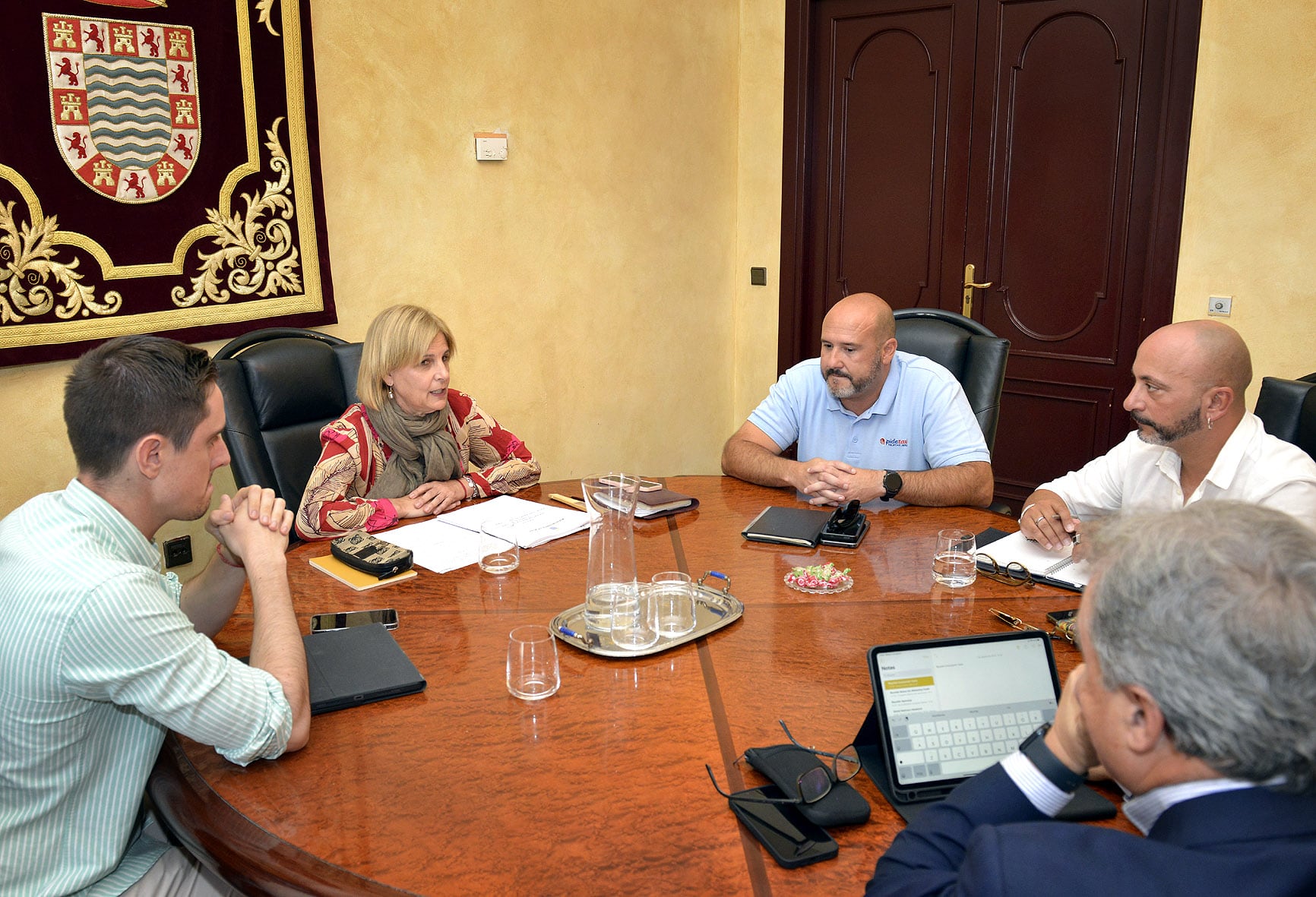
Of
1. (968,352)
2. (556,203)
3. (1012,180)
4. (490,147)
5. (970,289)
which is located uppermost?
(490,147)

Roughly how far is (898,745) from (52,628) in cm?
111

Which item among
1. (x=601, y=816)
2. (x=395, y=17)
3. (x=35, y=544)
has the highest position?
(x=395, y=17)

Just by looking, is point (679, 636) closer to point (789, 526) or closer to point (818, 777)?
point (818, 777)

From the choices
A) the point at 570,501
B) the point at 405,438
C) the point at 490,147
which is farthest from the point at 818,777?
the point at 490,147

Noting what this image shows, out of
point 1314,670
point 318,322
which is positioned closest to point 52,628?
point 1314,670

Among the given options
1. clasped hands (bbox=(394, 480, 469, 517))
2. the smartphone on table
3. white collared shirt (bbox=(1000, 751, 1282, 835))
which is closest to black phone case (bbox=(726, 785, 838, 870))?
white collared shirt (bbox=(1000, 751, 1282, 835))

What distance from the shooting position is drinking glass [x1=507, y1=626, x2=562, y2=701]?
62.4 inches

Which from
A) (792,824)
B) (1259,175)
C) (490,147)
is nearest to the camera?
(792,824)

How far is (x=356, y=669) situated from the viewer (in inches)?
64.2

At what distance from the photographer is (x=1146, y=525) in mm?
1001

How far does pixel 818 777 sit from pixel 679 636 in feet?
1.71

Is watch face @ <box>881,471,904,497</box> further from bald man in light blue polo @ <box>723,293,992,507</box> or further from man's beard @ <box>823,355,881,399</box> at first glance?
man's beard @ <box>823,355,881,399</box>

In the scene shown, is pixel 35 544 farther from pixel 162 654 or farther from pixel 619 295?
pixel 619 295

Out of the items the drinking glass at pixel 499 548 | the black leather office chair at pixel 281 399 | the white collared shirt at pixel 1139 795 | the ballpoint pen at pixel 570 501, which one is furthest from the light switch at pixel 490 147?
the white collared shirt at pixel 1139 795
